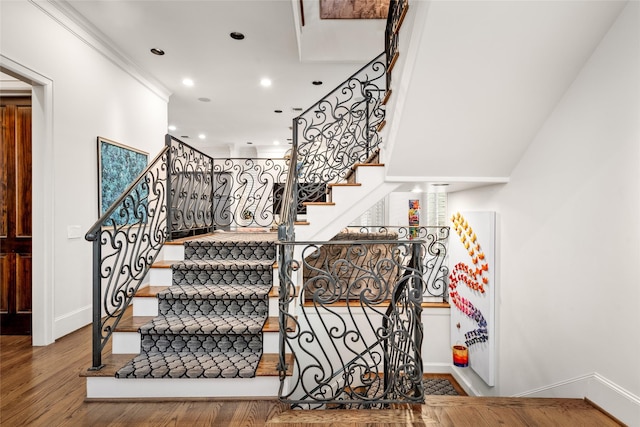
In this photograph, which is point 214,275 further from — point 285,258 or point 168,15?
point 168,15

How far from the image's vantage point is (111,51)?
4.15m

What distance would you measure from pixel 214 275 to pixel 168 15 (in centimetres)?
293

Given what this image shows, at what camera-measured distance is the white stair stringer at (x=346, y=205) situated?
342 cm

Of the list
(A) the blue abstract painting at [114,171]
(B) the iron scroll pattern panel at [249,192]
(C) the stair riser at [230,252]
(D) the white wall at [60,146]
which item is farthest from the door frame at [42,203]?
(B) the iron scroll pattern panel at [249,192]

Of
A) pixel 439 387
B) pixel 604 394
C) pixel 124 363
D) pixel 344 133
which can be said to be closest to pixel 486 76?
pixel 344 133

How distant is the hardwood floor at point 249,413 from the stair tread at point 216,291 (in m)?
0.75

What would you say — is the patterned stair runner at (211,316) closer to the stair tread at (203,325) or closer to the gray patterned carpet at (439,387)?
the stair tread at (203,325)

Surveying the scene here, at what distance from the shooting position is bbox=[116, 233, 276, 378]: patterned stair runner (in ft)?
7.08

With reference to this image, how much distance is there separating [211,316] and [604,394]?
8.90 feet

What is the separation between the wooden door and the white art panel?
4.77m

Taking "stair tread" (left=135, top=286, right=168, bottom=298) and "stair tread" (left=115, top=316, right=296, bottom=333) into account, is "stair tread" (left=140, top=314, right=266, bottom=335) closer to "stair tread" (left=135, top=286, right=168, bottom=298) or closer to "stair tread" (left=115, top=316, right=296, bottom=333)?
"stair tread" (left=115, top=316, right=296, bottom=333)

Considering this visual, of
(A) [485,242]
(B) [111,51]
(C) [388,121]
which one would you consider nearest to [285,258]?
(C) [388,121]

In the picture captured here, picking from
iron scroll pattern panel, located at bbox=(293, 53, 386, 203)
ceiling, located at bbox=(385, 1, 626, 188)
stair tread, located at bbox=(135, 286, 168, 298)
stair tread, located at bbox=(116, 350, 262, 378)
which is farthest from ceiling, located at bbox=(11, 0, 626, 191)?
stair tread, located at bbox=(135, 286, 168, 298)

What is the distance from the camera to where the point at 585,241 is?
7.29 ft
